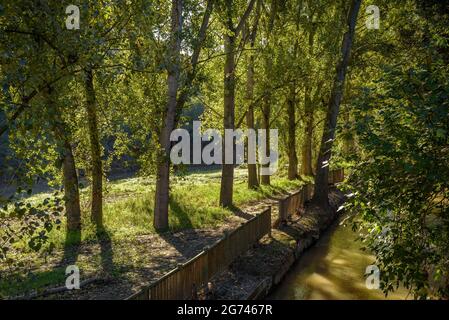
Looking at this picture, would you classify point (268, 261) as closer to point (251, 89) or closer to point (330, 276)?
point (330, 276)

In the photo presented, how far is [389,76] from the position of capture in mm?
7832

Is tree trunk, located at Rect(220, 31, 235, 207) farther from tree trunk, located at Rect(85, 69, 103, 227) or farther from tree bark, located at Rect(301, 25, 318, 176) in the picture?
tree trunk, located at Rect(85, 69, 103, 227)

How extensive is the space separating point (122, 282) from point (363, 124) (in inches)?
281

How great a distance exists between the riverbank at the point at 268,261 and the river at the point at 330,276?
326 millimetres

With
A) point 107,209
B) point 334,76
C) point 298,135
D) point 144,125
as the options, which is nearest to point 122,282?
point 144,125

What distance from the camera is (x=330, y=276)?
1473 cm

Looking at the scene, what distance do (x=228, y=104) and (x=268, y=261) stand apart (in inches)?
339

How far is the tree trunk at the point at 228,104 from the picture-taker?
18.6 m

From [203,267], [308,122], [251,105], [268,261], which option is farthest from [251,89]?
[203,267]

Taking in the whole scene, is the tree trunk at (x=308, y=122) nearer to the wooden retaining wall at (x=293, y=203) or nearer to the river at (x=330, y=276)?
the wooden retaining wall at (x=293, y=203)

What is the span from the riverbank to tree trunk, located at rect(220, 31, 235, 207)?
2.54 m

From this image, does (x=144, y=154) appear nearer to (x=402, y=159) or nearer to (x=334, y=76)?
(x=402, y=159)

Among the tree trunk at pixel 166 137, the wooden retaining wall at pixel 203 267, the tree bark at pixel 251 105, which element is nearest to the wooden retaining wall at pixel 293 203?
the wooden retaining wall at pixel 203 267

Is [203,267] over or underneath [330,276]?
over
